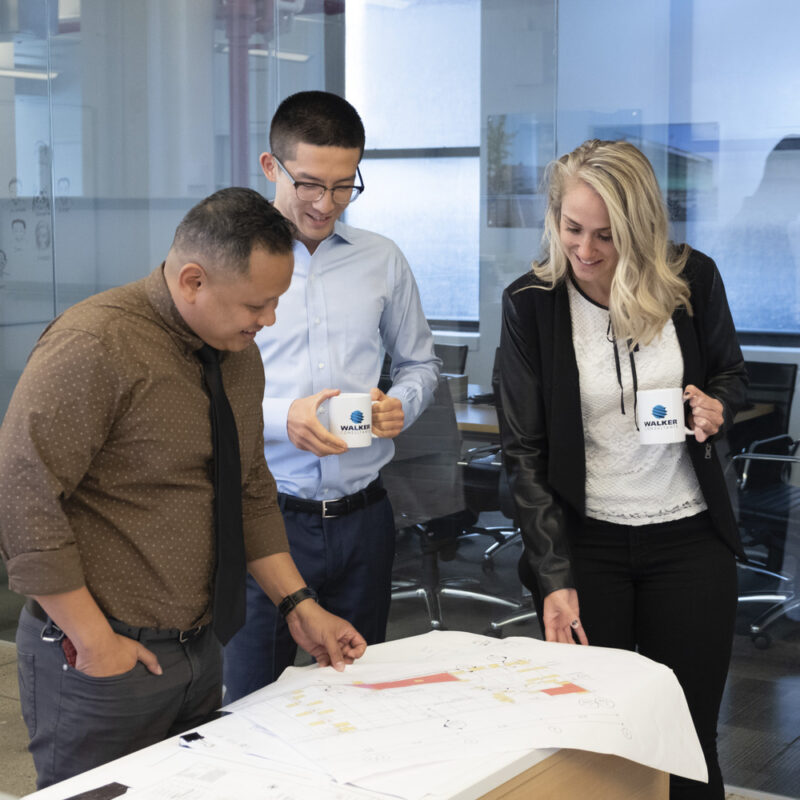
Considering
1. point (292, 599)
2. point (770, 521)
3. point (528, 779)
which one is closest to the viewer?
point (528, 779)

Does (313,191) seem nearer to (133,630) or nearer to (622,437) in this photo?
(622,437)

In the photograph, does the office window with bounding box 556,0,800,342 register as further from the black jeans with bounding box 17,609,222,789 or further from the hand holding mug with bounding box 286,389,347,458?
the black jeans with bounding box 17,609,222,789

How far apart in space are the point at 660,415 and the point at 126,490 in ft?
3.38

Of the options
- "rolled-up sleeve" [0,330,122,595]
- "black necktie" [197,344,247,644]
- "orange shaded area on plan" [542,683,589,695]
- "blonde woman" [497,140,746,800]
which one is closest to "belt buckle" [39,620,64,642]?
"rolled-up sleeve" [0,330,122,595]

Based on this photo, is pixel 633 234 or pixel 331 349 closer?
pixel 633 234

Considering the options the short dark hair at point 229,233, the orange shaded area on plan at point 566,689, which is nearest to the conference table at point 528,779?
the orange shaded area on plan at point 566,689

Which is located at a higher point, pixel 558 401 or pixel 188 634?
pixel 558 401

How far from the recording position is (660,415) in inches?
85.3

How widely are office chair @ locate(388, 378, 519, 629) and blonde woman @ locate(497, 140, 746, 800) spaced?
155 cm

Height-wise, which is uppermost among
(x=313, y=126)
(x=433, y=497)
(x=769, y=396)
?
(x=313, y=126)

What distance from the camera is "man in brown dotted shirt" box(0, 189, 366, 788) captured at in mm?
1646

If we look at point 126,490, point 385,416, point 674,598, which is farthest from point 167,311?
point 674,598

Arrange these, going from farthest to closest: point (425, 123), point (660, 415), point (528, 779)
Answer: point (425, 123), point (660, 415), point (528, 779)

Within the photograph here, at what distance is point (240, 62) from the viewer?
4262 mm
